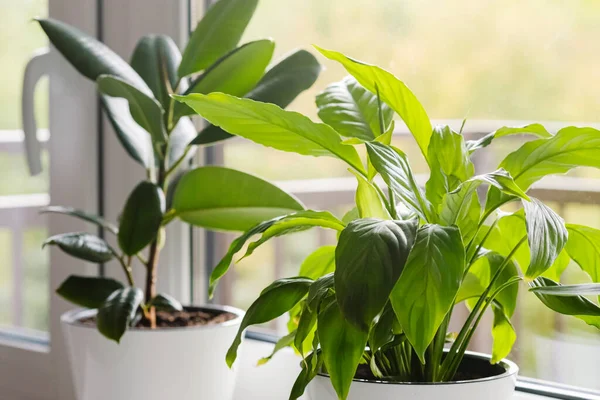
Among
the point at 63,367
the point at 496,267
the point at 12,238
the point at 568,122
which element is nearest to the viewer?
the point at 496,267

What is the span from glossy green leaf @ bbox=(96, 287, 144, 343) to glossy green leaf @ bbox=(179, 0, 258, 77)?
303mm

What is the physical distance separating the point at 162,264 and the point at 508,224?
69cm

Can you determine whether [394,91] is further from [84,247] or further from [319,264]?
[84,247]

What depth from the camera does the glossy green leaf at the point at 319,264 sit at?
85 centimetres

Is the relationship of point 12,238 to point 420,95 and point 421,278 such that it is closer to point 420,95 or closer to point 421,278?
point 420,95

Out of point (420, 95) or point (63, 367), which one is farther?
point (63, 367)

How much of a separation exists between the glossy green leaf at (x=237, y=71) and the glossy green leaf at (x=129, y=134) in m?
0.13

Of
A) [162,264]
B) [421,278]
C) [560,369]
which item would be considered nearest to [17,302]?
[162,264]

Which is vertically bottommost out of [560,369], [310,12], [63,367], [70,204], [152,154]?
[63,367]

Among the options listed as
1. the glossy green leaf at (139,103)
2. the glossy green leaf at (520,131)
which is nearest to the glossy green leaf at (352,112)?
the glossy green leaf at (520,131)

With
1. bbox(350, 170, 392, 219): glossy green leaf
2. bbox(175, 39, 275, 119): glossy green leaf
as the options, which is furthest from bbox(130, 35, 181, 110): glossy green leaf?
bbox(350, 170, 392, 219): glossy green leaf

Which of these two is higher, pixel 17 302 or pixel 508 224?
pixel 508 224

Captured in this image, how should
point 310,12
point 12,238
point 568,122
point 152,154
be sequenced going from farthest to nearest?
point 12,238 → point 310,12 → point 152,154 → point 568,122

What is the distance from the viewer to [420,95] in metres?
1.11
